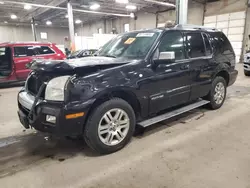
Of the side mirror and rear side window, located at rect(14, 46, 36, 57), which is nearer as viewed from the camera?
the side mirror

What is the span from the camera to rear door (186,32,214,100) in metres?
3.11

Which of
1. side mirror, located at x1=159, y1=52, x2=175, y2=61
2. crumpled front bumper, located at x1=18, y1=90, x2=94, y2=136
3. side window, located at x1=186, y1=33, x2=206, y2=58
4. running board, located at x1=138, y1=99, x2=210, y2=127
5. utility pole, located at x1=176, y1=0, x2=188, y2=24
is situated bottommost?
running board, located at x1=138, y1=99, x2=210, y2=127

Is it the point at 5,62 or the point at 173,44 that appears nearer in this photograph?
the point at 173,44

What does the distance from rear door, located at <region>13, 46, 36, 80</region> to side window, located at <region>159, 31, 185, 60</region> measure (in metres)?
5.58

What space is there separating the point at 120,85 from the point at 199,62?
1692mm

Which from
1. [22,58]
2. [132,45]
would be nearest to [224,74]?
[132,45]

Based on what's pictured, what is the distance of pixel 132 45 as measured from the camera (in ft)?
9.41

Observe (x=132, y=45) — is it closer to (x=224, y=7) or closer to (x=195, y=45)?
(x=195, y=45)

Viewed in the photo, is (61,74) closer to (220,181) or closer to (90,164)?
(90,164)

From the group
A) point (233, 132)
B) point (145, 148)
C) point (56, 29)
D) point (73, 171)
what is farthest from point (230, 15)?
point (56, 29)

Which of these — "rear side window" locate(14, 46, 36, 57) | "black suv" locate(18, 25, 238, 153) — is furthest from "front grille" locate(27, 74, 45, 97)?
"rear side window" locate(14, 46, 36, 57)

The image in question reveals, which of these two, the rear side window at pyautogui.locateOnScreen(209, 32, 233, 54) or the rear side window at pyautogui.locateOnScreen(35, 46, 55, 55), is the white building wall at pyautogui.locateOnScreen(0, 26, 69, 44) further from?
the rear side window at pyautogui.locateOnScreen(209, 32, 233, 54)

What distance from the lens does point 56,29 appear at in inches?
1065

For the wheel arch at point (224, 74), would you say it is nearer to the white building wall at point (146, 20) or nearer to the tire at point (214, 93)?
the tire at point (214, 93)
